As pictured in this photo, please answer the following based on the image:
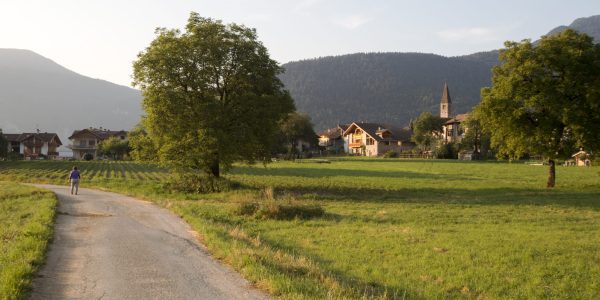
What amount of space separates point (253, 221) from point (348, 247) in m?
6.35

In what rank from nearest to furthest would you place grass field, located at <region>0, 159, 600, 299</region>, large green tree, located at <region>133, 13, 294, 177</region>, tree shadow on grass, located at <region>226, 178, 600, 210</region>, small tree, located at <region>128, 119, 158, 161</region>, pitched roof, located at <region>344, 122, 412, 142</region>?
1. grass field, located at <region>0, 159, 600, 299</region>
2. tree shadow on grass, located at <region>226, 178, 600, 210</region>
3. large green tree, located at <region>133, 13, 294, 177</region>
4. small tree, located at <region>128, 119, 158, 161</region>
5. pitched roof, located at <region>344, 122, 412, 142</region>

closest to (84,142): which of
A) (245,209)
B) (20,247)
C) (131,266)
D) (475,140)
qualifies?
(475,140)

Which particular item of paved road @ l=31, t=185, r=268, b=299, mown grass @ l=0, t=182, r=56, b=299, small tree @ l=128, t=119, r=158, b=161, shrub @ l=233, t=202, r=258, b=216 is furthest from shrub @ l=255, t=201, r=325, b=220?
small tree @ l=128, t=119, r=158, b=161

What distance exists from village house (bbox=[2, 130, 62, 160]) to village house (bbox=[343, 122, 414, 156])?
82.9 m

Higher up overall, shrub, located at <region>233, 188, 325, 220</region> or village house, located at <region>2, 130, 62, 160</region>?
village house, located at <region>2, 130, 62, 160</region>

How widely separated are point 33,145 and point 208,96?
381 ft

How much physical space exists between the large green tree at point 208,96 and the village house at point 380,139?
313 ft

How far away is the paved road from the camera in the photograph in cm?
884

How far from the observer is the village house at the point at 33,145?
126m

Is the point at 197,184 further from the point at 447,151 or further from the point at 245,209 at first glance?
the point at 447,151

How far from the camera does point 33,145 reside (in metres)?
129

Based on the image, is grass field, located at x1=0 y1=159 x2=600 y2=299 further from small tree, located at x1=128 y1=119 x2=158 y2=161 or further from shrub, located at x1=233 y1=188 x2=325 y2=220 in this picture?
small tree, located at x1=128 y1=119 x2=158 y2=161

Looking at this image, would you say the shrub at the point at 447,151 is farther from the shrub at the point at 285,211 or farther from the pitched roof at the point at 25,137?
the pitched roof at the point at 25,137

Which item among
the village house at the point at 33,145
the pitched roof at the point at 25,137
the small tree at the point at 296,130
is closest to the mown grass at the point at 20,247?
the small tree at the point at 296,130
